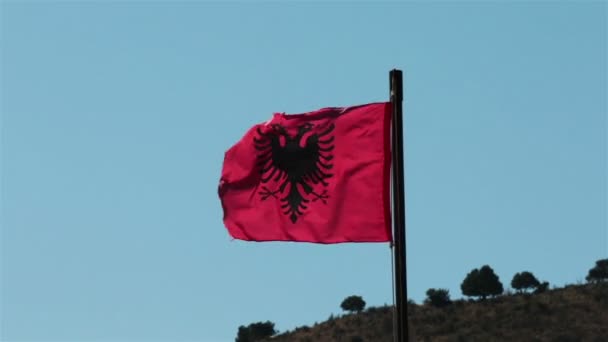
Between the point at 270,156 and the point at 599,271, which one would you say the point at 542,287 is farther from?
the point at 270,156

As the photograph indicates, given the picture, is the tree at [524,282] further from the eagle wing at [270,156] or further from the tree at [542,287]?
the eagle wing at [270,156]

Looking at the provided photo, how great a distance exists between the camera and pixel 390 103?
22.4 m

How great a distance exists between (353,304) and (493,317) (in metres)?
13.6

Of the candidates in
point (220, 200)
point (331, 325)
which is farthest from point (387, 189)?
point (331, 325)

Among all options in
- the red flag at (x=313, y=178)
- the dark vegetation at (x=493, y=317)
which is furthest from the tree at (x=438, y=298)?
the red flag at (x=313, y=178)

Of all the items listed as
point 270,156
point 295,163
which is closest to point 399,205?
point 295,163

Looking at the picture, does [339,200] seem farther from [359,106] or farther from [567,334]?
[567,334]

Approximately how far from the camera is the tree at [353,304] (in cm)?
11338

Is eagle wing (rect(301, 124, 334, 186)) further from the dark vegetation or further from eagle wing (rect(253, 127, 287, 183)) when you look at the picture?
the dark vegetation

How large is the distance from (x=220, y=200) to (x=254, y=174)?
3.31ft

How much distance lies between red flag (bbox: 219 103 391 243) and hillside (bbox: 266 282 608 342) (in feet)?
231

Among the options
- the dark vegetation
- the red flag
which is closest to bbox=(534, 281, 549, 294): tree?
the dark vegetation

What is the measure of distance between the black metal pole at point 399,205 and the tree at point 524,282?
92169mm

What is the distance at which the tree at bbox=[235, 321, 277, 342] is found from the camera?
116812mm
